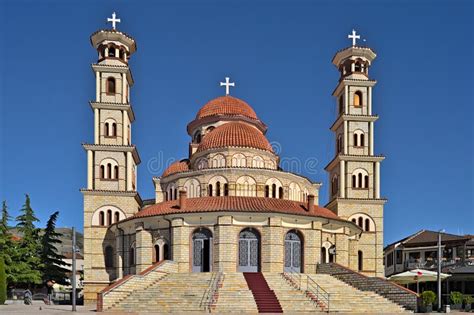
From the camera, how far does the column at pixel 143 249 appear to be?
45.8m

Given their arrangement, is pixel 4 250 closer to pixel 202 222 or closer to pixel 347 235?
pixel 202 222

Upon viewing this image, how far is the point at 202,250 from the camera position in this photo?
44688 millimetres

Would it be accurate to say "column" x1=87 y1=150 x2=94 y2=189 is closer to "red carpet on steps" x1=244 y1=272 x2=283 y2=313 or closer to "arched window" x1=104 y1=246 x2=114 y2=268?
"arched window" x1=104 y1=246 x2=114 y2=268

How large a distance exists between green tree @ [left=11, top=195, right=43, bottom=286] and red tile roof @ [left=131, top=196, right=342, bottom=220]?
1533cm

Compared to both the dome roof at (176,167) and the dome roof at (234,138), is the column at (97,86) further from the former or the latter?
→ the dome roof at (234,138)

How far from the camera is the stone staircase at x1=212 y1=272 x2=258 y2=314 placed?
3388 centimetres

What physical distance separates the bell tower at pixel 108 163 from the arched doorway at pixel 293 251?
1435 cm

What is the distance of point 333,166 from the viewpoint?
6003 cm

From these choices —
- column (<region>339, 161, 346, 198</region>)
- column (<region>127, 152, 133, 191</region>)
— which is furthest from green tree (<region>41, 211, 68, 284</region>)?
column (<region>339, 161, 346, 198</region>)

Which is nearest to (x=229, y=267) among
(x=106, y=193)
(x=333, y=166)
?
(x=106, y=193)

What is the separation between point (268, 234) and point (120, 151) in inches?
709

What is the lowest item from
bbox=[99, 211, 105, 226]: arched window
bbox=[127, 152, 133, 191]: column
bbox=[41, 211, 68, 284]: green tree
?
bbox=[41, 211, 68, 284]: green tree

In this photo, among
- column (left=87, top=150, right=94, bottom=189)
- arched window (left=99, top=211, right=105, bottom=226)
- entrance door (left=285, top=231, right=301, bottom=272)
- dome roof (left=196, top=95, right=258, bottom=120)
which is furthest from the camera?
dome roof (left=196, top=95, right=258, bottom=120)

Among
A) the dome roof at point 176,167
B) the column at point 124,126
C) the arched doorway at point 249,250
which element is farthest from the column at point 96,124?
the arched doorway at point 249,250
